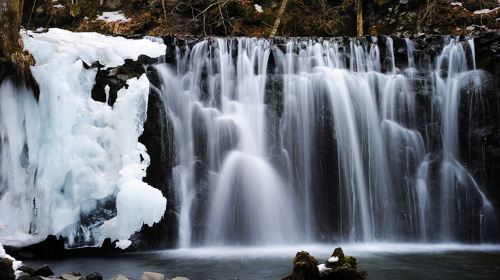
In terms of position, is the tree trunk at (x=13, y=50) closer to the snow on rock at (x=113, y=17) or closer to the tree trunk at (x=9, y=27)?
the tree trunk at (x=9, y=27)

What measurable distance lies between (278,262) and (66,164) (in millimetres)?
3407

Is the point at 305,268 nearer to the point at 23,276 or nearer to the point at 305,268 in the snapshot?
the point at 305,268

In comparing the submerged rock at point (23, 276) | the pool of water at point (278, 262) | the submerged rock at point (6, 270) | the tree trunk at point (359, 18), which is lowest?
the pool of water at point (278, 262)

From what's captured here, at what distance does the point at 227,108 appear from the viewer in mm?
9062

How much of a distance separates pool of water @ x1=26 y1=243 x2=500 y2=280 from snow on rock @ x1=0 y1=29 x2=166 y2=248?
0.57 meters

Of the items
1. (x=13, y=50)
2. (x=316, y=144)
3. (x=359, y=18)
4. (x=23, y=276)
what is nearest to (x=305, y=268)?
(x=23, y=276)

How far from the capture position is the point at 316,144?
9016 millimetres

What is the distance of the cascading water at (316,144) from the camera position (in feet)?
27.9

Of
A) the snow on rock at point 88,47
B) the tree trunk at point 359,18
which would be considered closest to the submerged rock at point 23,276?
the snow on rock at point 88,47

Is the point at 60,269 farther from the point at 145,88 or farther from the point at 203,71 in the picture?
the point at 203,71

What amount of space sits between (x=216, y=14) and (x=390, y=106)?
653cm

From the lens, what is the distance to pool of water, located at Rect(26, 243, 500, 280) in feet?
20.5

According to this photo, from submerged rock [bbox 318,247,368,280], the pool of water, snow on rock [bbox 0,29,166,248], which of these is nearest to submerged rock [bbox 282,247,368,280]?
submerged rock [bbox 318,247,368,280]

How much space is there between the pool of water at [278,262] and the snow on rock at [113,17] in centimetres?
818
